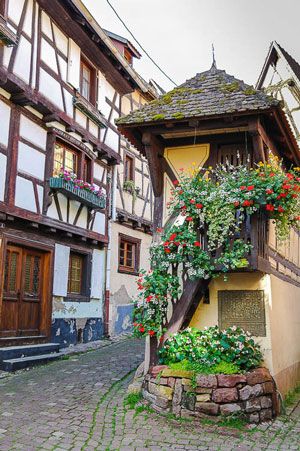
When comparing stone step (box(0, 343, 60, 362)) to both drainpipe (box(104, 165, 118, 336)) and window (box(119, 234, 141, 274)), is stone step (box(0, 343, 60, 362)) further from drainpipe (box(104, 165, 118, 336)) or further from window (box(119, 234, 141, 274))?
window (box(119, 234, 141, 274))

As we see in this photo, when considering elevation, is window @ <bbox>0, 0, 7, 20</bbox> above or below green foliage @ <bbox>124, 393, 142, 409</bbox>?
above

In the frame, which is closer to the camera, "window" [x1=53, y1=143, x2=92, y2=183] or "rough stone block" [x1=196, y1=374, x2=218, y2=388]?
"rough stone block" [x1=196, y1=374, x2=218, y2=388]

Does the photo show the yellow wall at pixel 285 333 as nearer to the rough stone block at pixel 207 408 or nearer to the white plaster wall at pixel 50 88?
the rough stone block at pixel 207 408

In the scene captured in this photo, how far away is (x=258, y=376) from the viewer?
6.18m

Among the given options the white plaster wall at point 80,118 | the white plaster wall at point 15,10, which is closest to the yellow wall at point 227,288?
the white plaster wall at point 80,118

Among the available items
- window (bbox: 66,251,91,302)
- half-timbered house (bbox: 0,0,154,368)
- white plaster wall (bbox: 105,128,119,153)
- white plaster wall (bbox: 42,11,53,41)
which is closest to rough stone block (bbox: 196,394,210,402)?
half-timbered house (bbox: 0,0,154,368)

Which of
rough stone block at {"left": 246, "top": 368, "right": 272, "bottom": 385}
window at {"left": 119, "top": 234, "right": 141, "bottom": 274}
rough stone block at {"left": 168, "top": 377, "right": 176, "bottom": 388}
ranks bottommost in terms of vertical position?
rough stone block at {"left": 168, "top": 377, "right": 176, "bottom": 388}

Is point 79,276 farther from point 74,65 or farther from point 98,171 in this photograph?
point 74,65

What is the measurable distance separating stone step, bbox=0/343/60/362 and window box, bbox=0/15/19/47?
5891 millimetres

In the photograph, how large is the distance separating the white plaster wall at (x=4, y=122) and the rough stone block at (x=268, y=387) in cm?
659

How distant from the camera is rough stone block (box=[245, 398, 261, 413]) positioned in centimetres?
591

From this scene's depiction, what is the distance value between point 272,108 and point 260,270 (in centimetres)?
232

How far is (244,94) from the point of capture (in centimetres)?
729

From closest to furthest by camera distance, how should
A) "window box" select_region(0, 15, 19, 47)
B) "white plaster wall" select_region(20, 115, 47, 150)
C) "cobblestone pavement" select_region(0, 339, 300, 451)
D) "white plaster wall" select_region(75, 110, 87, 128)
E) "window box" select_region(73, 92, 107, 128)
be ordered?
"cobblestone pavement" select_region(0, 339, 300, 451) → "window box" select_region(0, 15, 19, 47) → "white plaster wall" select_region(20, 115, 47, 150) → "window box" select_region(73, 92, 107, 128) → "white plaster wall" select_region(75, 110, 87, 128)
